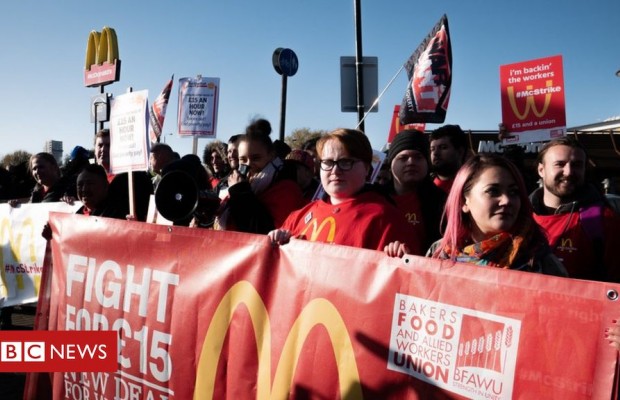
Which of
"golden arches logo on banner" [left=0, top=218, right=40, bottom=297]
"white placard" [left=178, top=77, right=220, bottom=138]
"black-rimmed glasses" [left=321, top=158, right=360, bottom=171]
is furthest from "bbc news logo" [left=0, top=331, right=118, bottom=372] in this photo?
"white placard" [left=178, top=77, right=220, bottom=138]

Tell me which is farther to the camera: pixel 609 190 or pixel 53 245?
pixel 609 190

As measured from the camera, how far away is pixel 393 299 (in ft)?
6.62

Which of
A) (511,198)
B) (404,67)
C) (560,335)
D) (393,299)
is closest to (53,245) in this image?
(393,299)

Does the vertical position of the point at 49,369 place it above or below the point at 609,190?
below

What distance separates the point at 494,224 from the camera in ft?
6.72

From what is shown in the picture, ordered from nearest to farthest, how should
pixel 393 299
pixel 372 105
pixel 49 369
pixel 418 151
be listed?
pixel 393 299 < pixel 49 369 < pixel 418 151 < pixel 372 105

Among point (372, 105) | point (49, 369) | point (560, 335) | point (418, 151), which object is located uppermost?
point (372, 105)

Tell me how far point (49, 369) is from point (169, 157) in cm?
310

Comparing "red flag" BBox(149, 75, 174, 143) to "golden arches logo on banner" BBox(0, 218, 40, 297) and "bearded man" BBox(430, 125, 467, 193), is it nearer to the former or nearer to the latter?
"golden arches logo on banner" BBox(0, 218, 40, 297)

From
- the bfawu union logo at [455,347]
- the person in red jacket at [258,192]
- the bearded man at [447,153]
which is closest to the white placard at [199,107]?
the person in red jacket at [258,192]

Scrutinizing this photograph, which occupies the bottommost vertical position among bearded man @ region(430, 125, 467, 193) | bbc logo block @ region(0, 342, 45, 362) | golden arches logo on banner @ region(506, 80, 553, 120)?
bbc logo block @ region(0, 342, 45, 362)

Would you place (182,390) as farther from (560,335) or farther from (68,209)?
(68,209)

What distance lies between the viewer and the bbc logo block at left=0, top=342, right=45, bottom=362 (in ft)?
10.9

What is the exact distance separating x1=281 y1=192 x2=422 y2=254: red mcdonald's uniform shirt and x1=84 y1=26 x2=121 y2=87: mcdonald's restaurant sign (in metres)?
9.14
